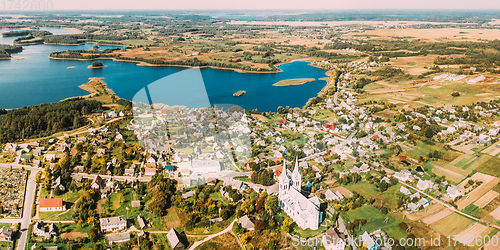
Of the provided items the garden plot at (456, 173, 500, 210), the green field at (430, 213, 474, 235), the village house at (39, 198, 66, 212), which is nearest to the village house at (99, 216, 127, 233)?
the village house at (39, 198, 66, 212)

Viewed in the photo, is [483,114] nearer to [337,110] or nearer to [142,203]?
[337,110]

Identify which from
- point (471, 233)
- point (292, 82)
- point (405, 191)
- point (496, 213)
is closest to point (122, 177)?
point (405, 191)

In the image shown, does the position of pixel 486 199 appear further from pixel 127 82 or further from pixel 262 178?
pixel 127 82

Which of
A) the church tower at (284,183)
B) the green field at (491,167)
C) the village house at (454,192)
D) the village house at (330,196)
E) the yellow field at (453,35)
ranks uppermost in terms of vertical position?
the yellow field at (453,35)

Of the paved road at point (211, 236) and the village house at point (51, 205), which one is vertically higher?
the village house at point (51, 205)

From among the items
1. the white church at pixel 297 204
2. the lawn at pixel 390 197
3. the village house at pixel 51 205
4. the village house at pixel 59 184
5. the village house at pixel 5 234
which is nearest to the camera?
the village house at pixel 5 234

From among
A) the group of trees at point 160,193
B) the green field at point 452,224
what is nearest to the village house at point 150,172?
the group of trees at point 160,193

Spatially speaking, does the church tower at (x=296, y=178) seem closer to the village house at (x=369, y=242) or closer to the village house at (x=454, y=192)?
the village house at (x=369, y=242)
